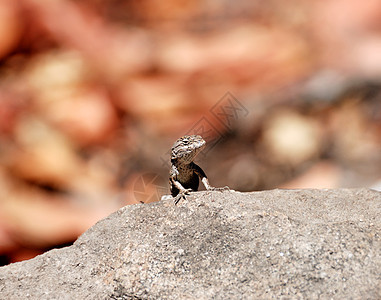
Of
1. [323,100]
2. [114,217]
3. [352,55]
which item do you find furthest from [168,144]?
[114,217]

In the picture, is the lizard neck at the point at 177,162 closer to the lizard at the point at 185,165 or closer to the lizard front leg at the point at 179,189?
the lizard at the point at 185,165

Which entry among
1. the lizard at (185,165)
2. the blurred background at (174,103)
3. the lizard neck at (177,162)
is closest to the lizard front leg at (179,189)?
the lizard at (185,165)

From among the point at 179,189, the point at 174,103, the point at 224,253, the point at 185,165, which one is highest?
the point at 174,103

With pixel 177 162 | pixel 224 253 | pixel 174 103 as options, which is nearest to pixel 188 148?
pixel 177 162

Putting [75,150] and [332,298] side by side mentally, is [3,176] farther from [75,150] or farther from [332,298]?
[332,298]

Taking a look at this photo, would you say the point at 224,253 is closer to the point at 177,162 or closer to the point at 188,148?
the point at 188,148
